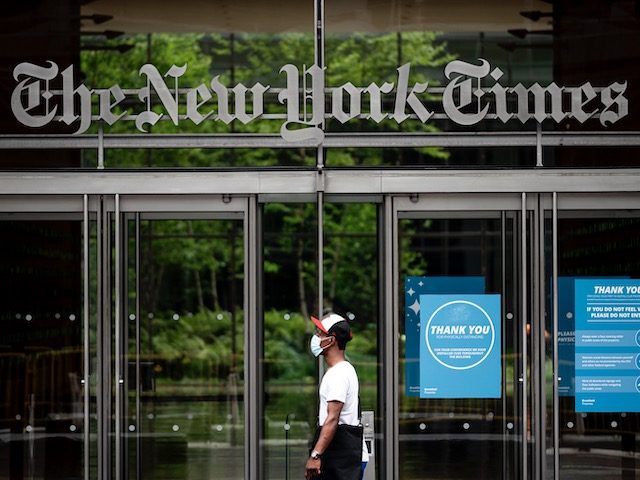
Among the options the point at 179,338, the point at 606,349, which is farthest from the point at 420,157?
the point at 179,338

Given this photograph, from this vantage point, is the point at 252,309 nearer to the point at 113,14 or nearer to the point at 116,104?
the point at 116,104

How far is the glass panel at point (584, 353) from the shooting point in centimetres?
1309

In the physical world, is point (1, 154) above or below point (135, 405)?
above

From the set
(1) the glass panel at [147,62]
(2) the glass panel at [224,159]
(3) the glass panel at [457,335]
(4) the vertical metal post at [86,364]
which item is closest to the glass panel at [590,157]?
(3) the glass panel at [457,335]

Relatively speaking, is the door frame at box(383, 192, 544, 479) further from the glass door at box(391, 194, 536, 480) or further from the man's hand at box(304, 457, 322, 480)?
the man's hand at box(304, 457, 322, 480)

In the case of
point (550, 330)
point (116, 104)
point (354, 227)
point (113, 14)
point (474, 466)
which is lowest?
point (474, 466)

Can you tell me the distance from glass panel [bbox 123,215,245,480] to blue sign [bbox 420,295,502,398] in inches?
72.5

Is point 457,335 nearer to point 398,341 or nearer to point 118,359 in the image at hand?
point 398,341

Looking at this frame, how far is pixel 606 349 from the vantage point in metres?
13.1

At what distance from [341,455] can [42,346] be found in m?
4.11

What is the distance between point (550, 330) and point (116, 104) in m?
4.78

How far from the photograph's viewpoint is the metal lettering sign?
13062mm

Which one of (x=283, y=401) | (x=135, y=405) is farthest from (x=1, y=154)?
(x=283, y=401)

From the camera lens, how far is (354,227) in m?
13.4
